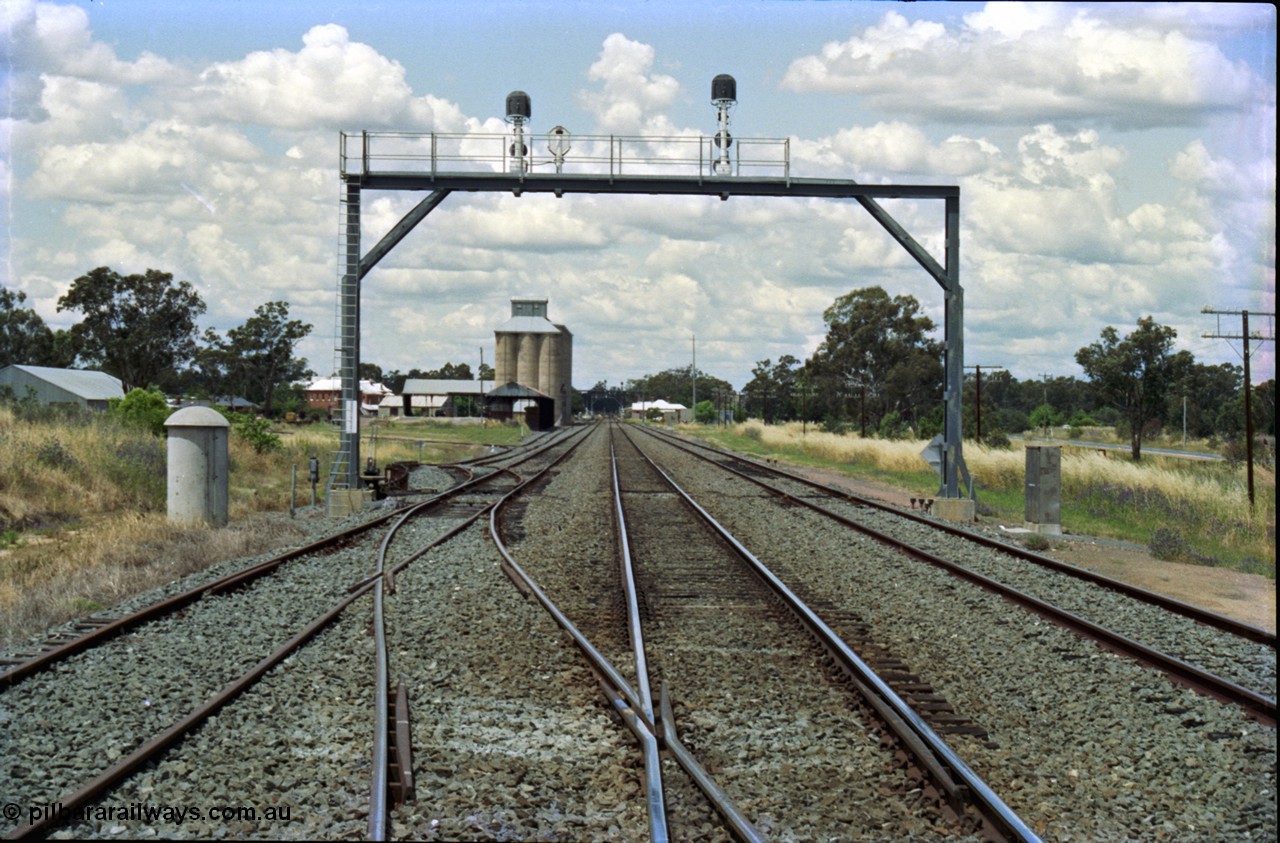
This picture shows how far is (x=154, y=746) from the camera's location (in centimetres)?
608

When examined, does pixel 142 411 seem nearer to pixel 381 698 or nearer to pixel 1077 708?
pixel 381 698

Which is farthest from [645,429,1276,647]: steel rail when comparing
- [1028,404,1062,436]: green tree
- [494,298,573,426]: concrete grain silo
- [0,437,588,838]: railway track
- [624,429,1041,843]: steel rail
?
[494,298,573,426]: concrete grain silo

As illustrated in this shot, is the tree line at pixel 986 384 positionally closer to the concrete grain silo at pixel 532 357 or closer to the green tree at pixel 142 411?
the green tree at pixel 142 411

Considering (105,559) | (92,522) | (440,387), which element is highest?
(440,387)

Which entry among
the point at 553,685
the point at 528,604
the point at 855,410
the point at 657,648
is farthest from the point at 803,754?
the point at 855,410

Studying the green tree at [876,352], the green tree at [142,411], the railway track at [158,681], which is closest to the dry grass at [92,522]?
the green tree at [142,411]

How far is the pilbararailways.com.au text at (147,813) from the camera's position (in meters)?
5.25

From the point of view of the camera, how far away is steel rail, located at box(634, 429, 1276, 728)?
7387 mm

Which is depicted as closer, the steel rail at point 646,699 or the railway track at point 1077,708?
the steel rail at point 646,699

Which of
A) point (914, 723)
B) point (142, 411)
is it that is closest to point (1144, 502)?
point (914, 723)

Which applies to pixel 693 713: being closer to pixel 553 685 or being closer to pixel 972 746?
pixel 553 685

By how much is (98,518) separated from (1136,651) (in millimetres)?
16403

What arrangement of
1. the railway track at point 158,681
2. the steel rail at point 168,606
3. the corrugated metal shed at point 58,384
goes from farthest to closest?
the corrugated metal shed at point 58,384, the steel rail at point 168,606, the railway track at point 158,681

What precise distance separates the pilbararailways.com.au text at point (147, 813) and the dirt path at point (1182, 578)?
894 centimetres
